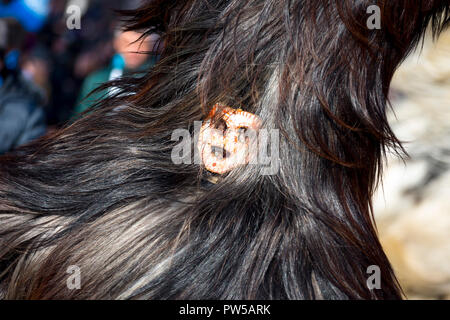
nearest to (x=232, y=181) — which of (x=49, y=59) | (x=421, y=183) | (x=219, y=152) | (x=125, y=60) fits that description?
(x=219, y=152)

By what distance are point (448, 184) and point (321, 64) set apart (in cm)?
30

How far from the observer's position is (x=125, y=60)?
49.3 inches

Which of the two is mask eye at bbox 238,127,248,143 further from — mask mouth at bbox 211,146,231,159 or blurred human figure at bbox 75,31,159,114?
blurred human figure at bbox 75,31,159,114

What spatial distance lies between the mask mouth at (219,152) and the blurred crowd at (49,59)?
591 millimetres

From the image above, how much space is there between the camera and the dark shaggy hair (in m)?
0.74

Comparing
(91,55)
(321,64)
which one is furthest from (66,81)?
(321,64)

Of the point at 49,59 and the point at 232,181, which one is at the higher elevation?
the point at 49,59

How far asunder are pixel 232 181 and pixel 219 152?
5cm

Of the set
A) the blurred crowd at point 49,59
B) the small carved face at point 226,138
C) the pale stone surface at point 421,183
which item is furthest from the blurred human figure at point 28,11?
the pale stone surface at point 421,183

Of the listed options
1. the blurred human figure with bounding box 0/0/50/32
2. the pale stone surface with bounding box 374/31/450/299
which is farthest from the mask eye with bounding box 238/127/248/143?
the blurred human figure with bounding box 0/0/50/32

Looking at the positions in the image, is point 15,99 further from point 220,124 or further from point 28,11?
point 220,124

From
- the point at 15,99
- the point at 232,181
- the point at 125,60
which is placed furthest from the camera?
the point at 15,99

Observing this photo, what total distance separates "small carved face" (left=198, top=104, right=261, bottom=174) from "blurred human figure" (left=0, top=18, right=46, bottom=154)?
0.63 m
